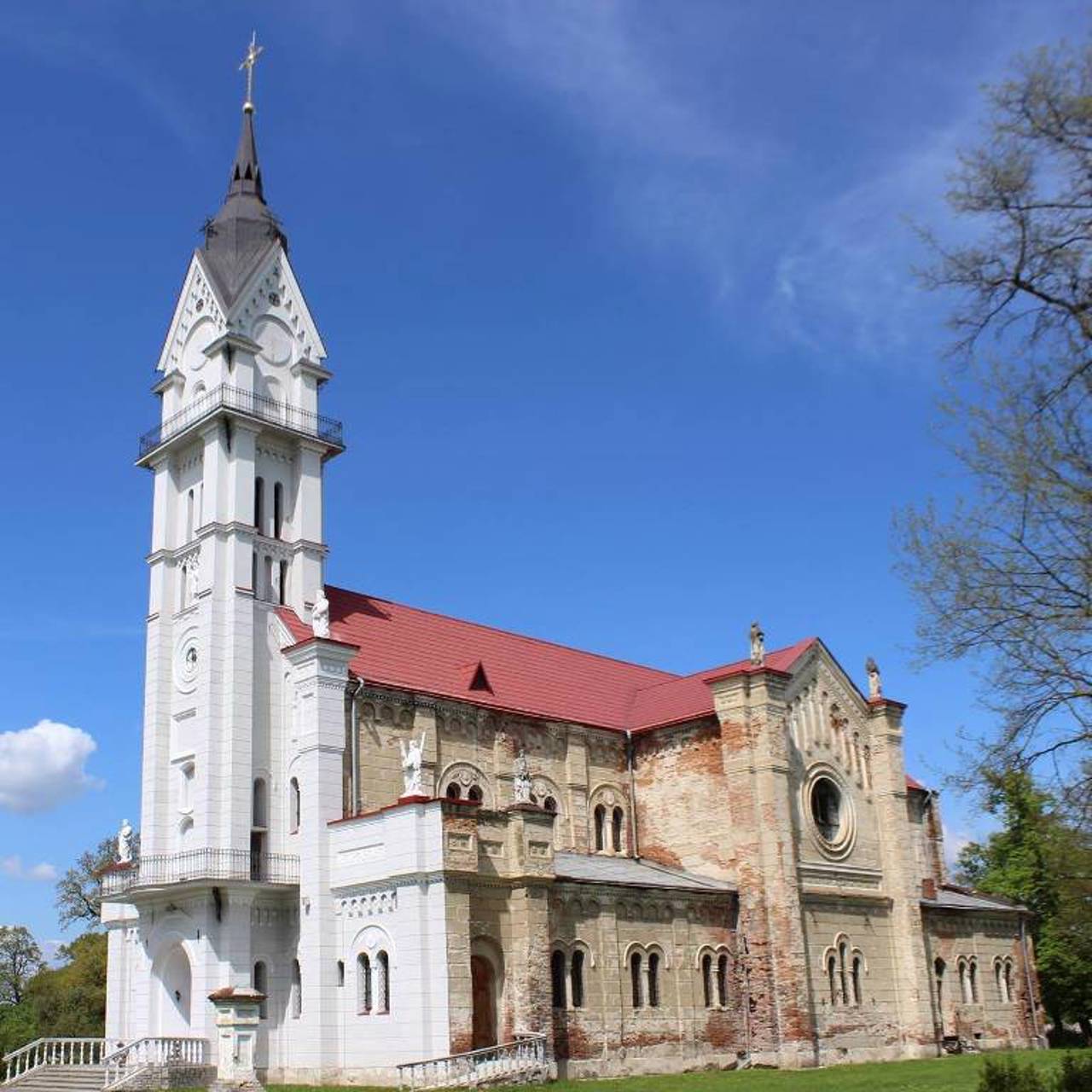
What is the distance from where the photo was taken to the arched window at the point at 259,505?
39875mm

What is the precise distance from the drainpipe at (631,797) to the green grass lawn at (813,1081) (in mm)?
9272

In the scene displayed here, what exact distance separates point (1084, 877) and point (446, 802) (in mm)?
17518

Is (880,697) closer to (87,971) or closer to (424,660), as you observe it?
(424,660)

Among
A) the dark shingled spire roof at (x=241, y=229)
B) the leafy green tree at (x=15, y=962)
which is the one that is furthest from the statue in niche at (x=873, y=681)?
the leafy green tree at (x=15, y=962)

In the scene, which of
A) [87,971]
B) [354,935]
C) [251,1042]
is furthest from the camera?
[87,971]

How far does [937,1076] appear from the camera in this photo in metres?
30.5

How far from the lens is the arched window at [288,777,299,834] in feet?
120

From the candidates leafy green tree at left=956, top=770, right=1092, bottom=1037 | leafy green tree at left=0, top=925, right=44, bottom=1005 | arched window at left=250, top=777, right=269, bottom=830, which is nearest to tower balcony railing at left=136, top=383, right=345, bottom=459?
arched window at left=250, top=777, right=269, bottom=830

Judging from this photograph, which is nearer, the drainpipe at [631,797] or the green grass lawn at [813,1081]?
the green grass lawn at [813,1081]

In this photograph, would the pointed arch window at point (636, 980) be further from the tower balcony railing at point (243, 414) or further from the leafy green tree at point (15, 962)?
the leafy green tree at point (15, 962)

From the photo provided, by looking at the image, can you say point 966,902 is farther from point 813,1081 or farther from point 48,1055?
point 48,1055

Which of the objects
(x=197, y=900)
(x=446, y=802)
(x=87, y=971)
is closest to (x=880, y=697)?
(x=446, y=802)

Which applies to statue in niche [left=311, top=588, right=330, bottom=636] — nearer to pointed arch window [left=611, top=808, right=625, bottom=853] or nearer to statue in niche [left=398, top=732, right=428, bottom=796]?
statue in niche [left=398, top=732, right=428, bottom=796]

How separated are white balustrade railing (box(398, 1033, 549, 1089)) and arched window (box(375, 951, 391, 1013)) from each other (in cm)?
183
